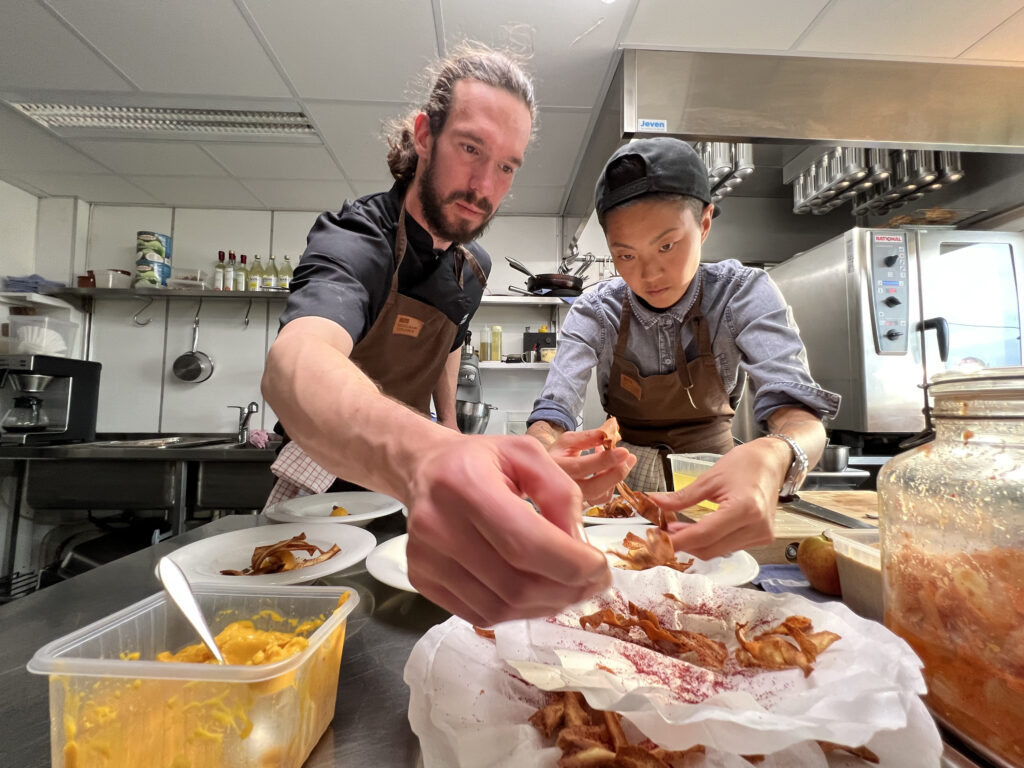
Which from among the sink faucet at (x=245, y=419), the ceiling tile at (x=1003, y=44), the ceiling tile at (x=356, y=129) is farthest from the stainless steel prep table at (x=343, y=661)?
the ceiling tile at (x=1003, y=44)

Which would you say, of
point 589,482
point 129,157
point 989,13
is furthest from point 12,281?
point 989,13

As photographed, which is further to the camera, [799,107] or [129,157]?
[129,157]

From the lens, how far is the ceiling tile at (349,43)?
1.90 metres

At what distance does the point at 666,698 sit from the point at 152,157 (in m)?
4.03

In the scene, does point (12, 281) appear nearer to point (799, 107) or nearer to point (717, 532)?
point (717, 532)

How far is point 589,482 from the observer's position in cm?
80

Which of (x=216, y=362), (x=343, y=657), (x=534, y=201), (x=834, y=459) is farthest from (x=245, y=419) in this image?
(x=834, y=459)

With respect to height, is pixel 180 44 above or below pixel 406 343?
above

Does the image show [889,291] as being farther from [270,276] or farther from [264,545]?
[270,276]

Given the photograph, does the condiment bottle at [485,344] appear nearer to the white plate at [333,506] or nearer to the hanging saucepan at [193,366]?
the hanging saucepan at [193,366]

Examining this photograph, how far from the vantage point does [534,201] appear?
11.8 feet

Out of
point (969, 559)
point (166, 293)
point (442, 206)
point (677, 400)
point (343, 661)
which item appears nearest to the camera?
point (969, 559)

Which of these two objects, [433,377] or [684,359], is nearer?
[684,359]

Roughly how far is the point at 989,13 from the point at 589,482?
8.83 feet
